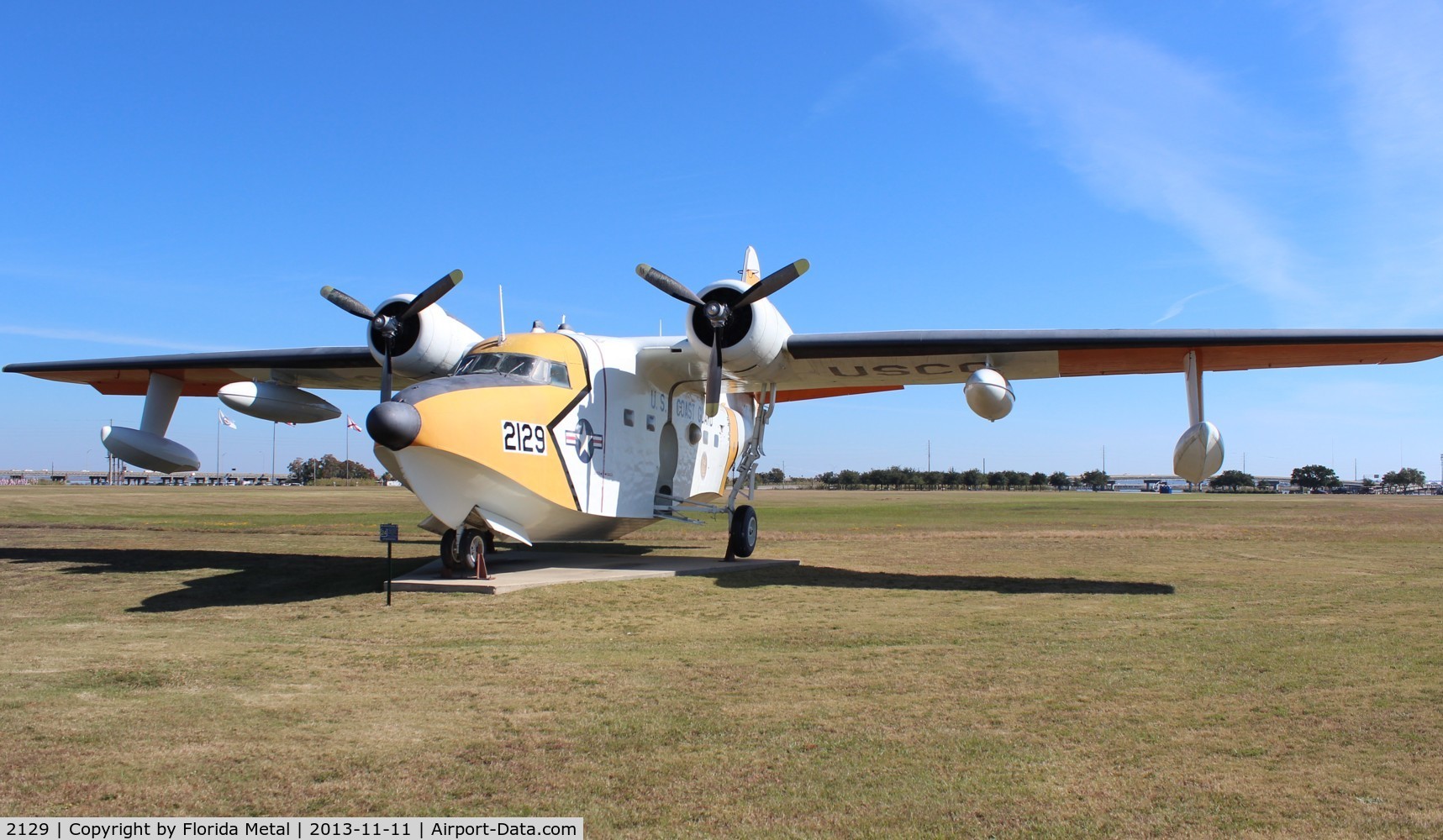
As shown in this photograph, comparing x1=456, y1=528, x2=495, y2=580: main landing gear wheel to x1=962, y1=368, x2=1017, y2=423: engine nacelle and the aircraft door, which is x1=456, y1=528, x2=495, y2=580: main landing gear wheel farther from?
x1=962, y1=368, x2=1017, y2=423: engine nacelle

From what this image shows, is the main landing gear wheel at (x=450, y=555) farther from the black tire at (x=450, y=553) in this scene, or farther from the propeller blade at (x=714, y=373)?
the propeller blade at (x=714, y=373)

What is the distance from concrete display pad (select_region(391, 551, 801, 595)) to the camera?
1148cm

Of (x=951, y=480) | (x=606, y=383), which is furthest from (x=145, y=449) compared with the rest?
(x=951, y=480)

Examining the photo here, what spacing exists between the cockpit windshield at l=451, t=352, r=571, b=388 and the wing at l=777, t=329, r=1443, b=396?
373 centimetres

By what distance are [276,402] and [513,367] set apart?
630 cm

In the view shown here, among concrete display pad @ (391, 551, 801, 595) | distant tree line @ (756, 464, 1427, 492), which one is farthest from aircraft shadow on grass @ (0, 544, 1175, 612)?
distant tree line @ (756, 464, 1427, 492)

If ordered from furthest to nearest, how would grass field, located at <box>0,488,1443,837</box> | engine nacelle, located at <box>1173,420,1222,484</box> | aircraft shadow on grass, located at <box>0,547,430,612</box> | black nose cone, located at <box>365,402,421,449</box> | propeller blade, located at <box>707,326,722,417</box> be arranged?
propeller blade, located at <box>707,326,722,417</box>, engine nacelle, located at <box>1173,420,1222,484</box>, aircraft shadow on grass, located at <box>0,547,430,612</box>, black nose cone, located at <box>365,402,421,449</box>, grass field, located at <box>0,488,1443,837</box>

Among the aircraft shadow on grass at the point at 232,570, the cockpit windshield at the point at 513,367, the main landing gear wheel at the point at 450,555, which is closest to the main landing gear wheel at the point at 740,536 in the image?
the cockpit windshield at the point at 513,367

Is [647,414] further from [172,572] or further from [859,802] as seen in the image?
[859,802]

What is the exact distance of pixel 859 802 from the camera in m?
4.06

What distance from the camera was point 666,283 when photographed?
13641 mm

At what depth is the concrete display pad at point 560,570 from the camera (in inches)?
452

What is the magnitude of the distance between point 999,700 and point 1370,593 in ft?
25.6

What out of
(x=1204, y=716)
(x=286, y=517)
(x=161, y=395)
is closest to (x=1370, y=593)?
(x=1204, y=716)
